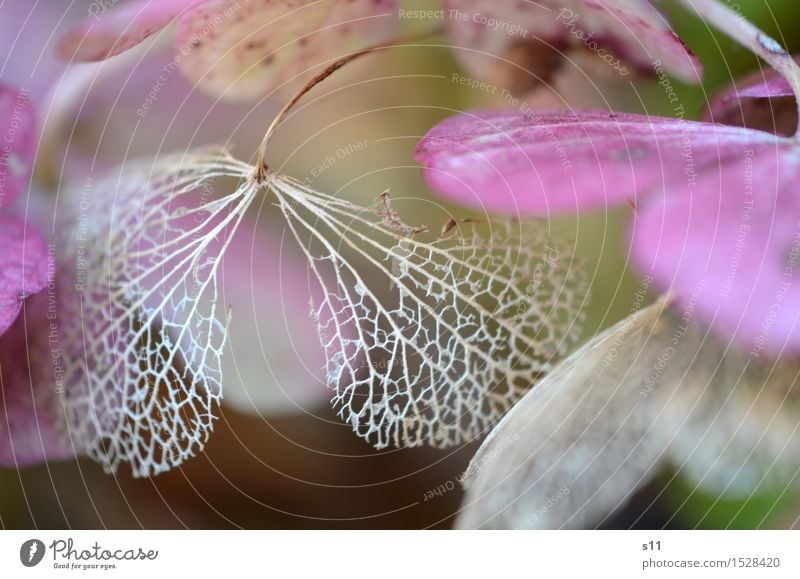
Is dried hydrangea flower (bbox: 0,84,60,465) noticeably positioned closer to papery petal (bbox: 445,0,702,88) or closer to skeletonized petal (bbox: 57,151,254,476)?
skeletonized petal (bbox: 57,151,254,476)

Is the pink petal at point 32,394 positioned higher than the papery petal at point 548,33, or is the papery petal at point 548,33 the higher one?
the papery petal at point 548,33

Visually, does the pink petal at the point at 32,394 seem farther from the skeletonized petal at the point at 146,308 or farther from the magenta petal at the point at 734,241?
the magenta petal at the point at 734,241

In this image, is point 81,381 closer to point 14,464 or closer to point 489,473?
point 14,464

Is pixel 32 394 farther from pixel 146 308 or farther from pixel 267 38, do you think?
pixel 267 38
